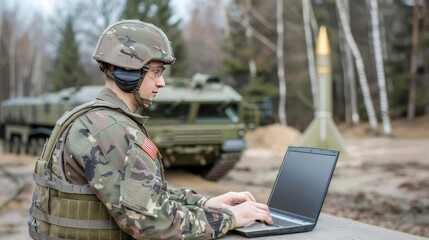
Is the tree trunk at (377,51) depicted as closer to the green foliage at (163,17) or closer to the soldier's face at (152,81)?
the green foliage at (163,17)

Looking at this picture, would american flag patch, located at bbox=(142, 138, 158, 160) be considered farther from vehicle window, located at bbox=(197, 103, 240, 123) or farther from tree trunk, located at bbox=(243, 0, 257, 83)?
tree trunk, located at bbox=(243, 0, 257, 83)

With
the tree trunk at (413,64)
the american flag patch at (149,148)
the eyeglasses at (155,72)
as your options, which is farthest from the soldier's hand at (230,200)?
the tree trunk at (413,64)

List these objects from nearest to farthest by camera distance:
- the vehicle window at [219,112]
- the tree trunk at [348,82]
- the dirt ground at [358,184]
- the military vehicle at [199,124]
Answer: the dirt ground at [358,184] → the military vehicle at [199,124] → the vehicle window at [219,112] → the tree trunk at [348,82]

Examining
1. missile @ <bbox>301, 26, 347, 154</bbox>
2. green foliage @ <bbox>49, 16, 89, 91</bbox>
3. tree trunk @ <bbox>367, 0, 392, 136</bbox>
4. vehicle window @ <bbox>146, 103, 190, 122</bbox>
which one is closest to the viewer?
vehicle window @ <bbox>146, 103, 190, 122</bbox>

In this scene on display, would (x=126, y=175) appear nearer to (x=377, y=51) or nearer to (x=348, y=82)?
(x=377, y=51)

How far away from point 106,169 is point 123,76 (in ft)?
1.06

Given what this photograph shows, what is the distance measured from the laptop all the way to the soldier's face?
0.53 m

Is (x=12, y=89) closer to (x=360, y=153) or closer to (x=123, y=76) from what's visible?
(x=360, y=153)

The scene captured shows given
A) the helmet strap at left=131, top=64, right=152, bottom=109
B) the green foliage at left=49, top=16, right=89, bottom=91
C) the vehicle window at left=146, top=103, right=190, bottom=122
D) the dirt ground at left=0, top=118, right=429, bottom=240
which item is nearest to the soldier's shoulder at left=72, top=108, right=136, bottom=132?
the helmet strap at left=131, top=64, right=152, bottom=109

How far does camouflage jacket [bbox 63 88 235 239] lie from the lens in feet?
5.36

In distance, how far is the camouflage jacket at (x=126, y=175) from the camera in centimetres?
163

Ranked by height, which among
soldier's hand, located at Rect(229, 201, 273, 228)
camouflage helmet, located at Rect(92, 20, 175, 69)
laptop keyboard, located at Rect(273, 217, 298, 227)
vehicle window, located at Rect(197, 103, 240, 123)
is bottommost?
vehicle window, located at Rect(197, 103, 240, 123)

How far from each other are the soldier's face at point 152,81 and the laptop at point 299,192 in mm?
528

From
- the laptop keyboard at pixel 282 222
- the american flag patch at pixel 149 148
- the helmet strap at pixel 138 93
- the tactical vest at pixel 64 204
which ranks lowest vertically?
the laptop keyboard at pixel 282 222
